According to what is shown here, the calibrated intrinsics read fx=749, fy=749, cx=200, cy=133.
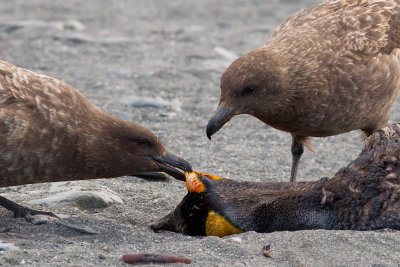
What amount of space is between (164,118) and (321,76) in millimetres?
2506

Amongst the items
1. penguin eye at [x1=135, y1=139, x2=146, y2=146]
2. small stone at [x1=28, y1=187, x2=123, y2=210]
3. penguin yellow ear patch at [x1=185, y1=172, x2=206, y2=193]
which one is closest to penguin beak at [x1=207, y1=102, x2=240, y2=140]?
penguin eye at [x1=135, y1=139, x2=146, y2=146]

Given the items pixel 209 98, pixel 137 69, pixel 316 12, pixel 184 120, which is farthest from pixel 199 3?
pixel 316 12

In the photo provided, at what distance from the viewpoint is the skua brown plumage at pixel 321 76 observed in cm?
564

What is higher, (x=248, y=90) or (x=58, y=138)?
(x=248, y=90)

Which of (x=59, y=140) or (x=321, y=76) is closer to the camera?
(x=59, y=140)

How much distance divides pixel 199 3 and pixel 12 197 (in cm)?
875

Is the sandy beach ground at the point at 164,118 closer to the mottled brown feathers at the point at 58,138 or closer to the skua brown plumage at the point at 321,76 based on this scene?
the mottled brown feathers at the point at 58,138

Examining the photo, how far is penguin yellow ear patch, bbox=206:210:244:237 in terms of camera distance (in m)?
4.74

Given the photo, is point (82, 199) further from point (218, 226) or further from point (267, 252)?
point (267, 252)

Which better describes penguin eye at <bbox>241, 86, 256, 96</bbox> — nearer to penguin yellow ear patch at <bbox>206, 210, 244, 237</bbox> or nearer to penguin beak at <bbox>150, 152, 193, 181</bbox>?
penguin beak at <bbox>150, 152, 193, 181</bbox>

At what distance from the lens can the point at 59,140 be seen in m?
5.00

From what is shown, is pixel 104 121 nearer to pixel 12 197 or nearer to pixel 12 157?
pixel 12 157

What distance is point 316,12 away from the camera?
21.8ft

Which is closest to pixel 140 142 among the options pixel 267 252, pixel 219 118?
pixel 219 118
